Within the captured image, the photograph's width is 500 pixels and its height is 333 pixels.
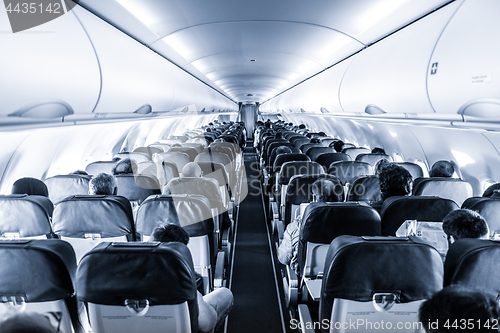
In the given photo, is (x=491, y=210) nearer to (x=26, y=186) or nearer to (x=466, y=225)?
(x=466, y=225)

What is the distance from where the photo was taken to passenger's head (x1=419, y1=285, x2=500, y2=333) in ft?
3.84

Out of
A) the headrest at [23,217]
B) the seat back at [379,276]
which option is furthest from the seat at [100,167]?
the seat back at [379,276]

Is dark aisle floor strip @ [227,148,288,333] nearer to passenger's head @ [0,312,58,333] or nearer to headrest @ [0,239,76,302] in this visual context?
passenger's head @ [0,312,58,333]

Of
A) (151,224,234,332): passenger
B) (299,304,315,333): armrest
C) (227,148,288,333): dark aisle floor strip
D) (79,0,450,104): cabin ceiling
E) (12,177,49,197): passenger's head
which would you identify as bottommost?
(227,148,288,333): dark aisle floor strip

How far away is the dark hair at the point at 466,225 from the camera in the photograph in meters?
2.36

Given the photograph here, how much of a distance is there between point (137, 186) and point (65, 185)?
1002 millimetres

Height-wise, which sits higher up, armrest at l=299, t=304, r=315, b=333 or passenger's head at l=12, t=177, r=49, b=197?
passenger's head at l=12, t=177, r=49, b=197

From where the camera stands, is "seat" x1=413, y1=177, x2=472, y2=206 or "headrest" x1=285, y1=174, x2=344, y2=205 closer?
"seat" x1=413, y1=177, x2=472, y2=206

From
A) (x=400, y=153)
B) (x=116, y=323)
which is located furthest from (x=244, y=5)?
(x=400, y=153)

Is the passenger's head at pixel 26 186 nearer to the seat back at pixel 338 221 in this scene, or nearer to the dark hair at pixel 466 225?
the seat back at pixel 338 221

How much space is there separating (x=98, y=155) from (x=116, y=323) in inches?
322

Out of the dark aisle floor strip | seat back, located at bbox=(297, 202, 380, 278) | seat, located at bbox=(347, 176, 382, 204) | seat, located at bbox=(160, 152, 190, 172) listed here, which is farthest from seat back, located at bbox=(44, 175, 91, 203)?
seat, located at bbox=(347, 176, 382, 204)

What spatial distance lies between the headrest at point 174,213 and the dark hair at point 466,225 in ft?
6.84

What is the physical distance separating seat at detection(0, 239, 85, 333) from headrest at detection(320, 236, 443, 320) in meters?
1.59
